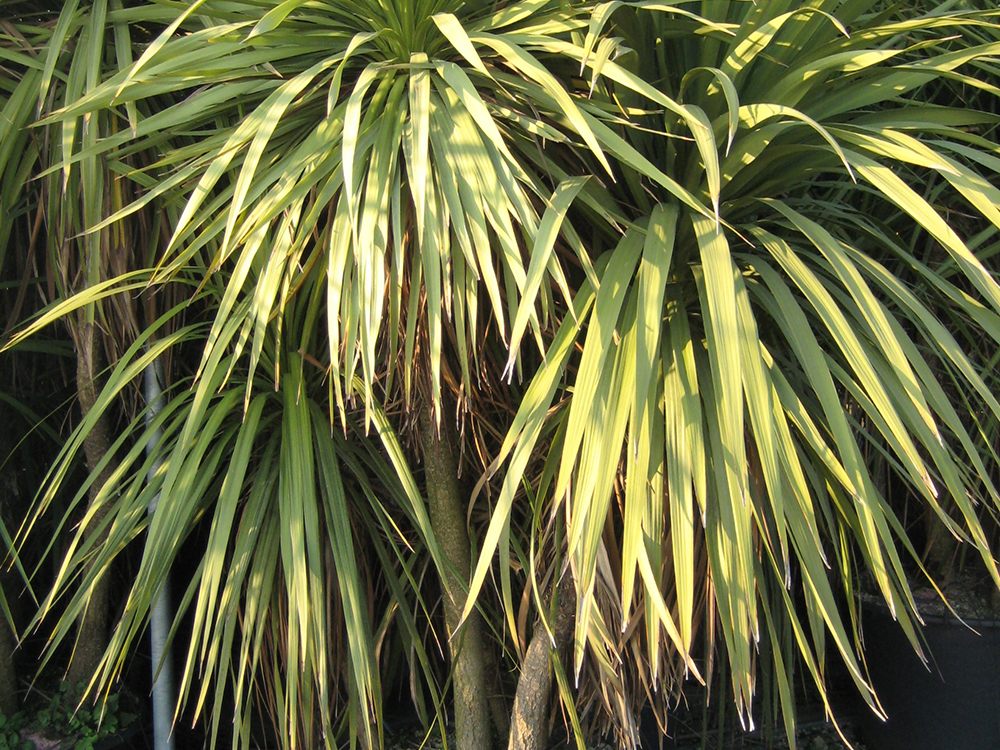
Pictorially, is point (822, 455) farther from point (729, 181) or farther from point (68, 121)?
point (68, 121)

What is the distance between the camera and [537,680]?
119 cm

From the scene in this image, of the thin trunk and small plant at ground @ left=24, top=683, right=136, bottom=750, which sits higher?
the thin trunk

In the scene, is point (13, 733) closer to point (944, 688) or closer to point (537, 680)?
point (537, 680)

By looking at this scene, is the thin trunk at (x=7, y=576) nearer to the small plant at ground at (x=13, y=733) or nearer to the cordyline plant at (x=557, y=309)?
the small plant at ground at (x=13, y=733)

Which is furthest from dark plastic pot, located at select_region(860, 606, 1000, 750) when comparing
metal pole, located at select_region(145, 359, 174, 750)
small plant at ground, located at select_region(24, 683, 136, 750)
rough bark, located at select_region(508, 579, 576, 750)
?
small plant at ground, located at select_region(24, 683, 136, 750)

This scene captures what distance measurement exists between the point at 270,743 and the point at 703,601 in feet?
3.93

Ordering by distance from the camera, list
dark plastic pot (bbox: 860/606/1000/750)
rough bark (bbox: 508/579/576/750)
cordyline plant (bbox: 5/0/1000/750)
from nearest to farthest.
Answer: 1. cordyline plant (bbox: 5/0/1000/750)
2. rough bark (bbox: 508/579/576/750)
3. dark plastic pot (bbox: 860/606/1000/750)

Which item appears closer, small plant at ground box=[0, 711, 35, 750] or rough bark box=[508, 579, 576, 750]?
rough bark box=[508, 579, 576, 750]

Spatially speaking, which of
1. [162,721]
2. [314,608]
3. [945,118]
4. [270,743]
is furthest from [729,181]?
[270,743]

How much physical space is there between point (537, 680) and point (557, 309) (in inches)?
22.2

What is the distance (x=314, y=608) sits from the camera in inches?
42.6

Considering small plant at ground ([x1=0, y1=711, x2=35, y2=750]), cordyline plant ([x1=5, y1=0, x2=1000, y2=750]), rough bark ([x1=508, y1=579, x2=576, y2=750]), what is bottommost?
Result: small plant at ground ([x1=0, y1=711, x2=35, y2=750])

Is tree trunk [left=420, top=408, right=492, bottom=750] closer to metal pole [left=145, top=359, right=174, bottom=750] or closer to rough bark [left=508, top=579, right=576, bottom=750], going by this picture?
rough bark [left=508, top=579, right=576, bottom=750]

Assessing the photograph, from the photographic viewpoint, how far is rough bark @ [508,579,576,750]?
3.89 feet
